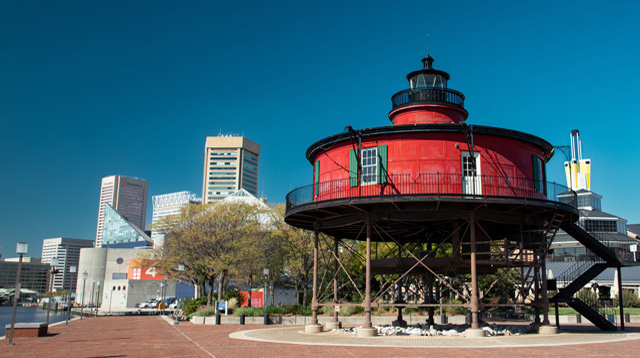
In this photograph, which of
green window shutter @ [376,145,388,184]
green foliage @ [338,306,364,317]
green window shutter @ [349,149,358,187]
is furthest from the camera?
green foliage @ [338,306,364,317]

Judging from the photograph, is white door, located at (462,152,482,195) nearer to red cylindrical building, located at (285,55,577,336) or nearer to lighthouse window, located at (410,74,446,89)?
red cylindrical building, located at (285,55,577,336)

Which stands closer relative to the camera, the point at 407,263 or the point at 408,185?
the point at 408,185

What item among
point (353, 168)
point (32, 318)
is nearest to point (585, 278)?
point (353, 168)

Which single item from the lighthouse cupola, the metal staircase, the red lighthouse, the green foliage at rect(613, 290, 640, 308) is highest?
the lighthouse cupola

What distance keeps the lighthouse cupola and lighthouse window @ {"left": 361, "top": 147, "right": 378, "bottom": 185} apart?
10.6ft

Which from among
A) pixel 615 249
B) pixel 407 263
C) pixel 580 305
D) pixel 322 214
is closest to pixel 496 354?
pixel 407 263

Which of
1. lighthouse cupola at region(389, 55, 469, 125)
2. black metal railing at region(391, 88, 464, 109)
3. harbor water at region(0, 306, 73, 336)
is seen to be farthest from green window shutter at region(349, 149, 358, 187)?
harbor water at region(0, 306, 73, 336)

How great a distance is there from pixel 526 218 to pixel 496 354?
31.4 ft

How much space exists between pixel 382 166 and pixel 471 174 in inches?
152

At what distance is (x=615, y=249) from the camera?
94.1 feet

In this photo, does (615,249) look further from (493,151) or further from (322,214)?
(322,214)

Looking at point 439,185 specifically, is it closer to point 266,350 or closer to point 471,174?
point 471,174

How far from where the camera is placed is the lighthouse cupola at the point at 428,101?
87.3 ft

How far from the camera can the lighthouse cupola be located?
2661cm
